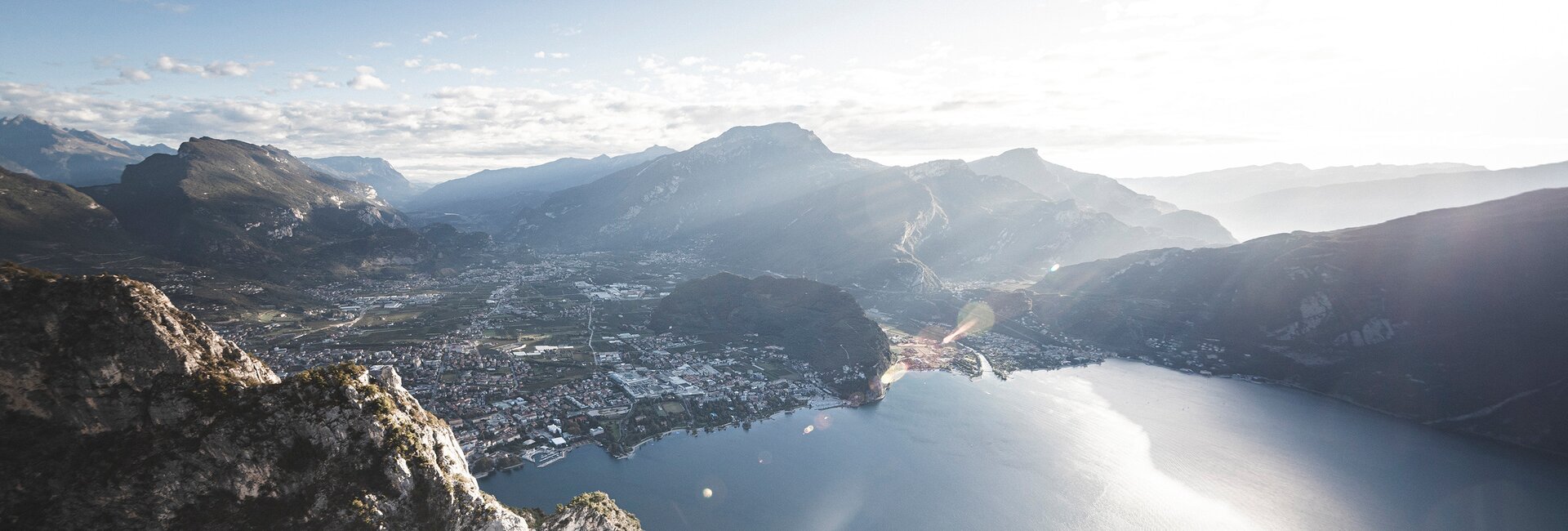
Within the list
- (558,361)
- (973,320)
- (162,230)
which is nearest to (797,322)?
(558,361)

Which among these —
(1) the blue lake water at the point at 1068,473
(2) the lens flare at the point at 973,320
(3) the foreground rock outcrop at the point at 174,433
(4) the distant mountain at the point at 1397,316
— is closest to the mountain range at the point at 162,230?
(1) the blue lake water at the point at 1068,473

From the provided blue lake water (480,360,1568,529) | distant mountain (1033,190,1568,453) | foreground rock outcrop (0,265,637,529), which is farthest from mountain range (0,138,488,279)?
distant mountain (1033,190,1568,453)

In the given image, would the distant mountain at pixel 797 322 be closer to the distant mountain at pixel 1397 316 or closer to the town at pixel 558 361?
the town at pixel 558 361

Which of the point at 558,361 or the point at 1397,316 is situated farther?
the point at 1397,316

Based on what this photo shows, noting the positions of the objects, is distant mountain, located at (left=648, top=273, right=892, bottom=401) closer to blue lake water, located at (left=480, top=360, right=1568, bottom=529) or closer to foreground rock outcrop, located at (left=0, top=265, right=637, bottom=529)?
blue lake water, located at (left=480, top=360, right=1568, bottom=529)

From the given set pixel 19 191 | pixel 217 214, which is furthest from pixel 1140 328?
pixel 19 191

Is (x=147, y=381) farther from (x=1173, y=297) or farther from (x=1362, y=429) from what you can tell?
(x=1173, y=297)

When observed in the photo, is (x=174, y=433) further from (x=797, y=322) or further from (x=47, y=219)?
(x=47, y=219)
